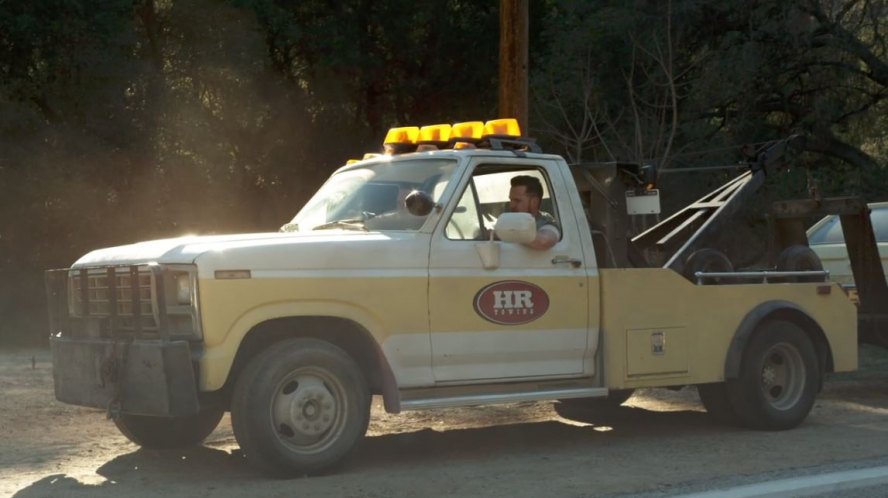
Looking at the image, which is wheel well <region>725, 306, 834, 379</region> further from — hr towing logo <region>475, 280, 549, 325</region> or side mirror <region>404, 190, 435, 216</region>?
side mirror <region>404, 190, 435, 216</region>

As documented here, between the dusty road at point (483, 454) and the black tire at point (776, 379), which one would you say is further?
the black tire at point (776, 379)

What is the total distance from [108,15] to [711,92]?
37.0 feet

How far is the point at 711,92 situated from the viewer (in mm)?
24094

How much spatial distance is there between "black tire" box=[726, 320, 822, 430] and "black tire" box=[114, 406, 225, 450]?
393 cm

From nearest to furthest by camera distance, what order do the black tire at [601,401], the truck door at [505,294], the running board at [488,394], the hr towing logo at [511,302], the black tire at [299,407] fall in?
the black tire at [299,407]
the running board at [488,394]
the truck door at [505,294]
the hr towing logo at [511,302]
the black tire at [601,401]

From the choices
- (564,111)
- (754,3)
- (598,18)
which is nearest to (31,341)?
(564,111)

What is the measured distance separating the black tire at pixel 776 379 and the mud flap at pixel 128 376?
4.42m

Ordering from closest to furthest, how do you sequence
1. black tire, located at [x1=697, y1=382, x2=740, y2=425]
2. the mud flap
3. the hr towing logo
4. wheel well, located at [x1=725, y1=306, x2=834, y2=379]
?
the mud flap
the hr towing logo
wheel well, located at [x1=725, y1=306, x2=834, y2=379]
black tire, located at [x1=697, y1=382, x2=740, y2=425]

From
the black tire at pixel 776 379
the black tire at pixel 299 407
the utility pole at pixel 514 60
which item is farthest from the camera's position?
the utility pole at pixel 514 60

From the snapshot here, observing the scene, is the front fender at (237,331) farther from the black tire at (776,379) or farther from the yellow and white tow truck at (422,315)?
the black tire at (776,379)

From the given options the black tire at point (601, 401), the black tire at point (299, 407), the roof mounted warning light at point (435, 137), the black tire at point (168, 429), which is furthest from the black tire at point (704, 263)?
the black tire at point (168, 429)

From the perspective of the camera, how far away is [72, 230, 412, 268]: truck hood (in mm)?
7477

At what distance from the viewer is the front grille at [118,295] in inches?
299

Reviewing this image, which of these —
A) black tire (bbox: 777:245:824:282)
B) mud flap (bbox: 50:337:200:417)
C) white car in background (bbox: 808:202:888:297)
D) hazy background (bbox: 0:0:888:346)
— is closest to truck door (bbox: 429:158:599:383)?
mud flap (bbox: 50:337:200:417)
